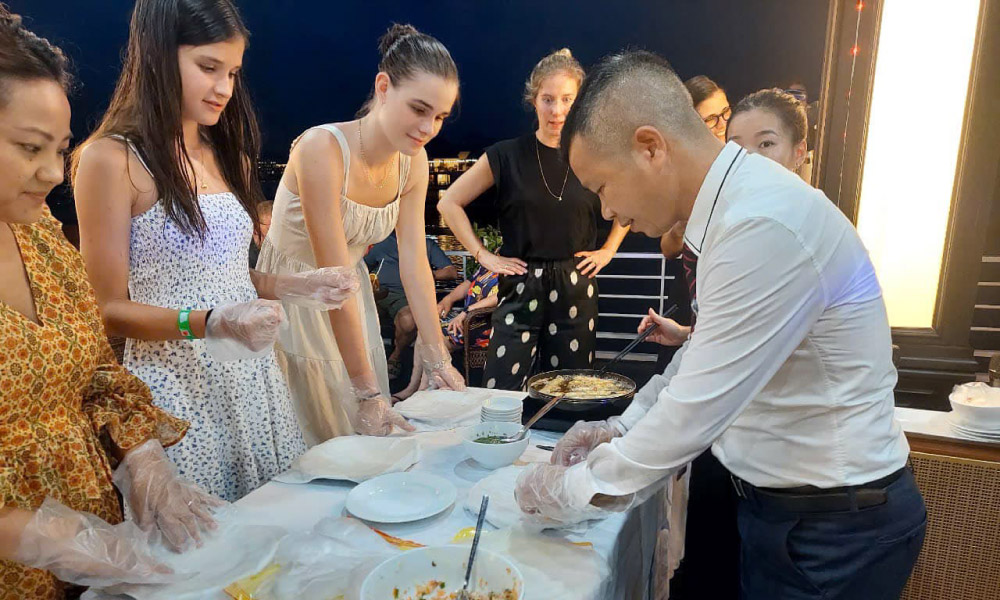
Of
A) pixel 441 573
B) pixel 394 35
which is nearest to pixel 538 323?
pixel 394 35

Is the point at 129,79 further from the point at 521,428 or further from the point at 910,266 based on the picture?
the point at 910,266

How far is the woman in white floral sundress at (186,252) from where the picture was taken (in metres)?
1.37

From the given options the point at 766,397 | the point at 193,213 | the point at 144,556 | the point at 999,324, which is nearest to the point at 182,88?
the point at 193,213

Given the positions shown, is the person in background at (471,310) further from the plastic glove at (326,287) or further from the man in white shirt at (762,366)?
the man in white shirt at (762,366)

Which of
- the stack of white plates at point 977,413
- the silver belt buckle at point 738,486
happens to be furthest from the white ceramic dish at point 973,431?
the silver belt buckle at point 738,486

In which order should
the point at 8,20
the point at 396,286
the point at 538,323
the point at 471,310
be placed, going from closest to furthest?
the point at 8,20 < the point at 538,323 < the point at 471,310 < the point at 396,286

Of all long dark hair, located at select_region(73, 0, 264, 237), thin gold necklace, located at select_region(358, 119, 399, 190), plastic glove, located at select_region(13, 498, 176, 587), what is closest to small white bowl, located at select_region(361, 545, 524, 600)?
plastic glove, located at select_region(13, 498, 176, 587)

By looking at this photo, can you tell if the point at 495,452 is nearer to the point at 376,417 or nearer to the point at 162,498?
the point at 376,417

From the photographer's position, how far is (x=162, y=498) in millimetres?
1113

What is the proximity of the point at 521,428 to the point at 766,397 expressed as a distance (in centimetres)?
58

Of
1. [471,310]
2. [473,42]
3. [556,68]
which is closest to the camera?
[556,68]

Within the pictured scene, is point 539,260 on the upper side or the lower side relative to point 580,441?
upper

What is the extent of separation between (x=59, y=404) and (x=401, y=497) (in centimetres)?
63

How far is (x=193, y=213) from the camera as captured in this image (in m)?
1.47
